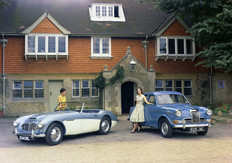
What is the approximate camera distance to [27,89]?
18.7 meters

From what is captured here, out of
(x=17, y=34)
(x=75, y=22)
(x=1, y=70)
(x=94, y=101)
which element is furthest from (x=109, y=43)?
(x=1, y=70)

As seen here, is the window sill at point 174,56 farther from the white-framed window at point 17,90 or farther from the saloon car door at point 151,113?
the white-framed window at point 17,90

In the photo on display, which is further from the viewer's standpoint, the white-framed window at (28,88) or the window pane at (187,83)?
the window pane at (187,83)

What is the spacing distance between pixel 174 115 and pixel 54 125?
4.10 m

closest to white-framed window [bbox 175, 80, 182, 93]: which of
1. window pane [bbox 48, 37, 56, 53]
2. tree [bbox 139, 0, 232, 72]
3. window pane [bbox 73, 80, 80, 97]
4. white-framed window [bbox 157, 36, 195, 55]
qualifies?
white-framed window [bbox 157, 36, 195, 55]

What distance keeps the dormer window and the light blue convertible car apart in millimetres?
12728

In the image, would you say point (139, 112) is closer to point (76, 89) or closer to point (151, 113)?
point (151, 113)

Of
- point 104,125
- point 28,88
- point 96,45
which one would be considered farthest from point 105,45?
point 104,125

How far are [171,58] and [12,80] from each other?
39.6 feet

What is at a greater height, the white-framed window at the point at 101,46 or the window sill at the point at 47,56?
the white-framed window at the point at 101,46

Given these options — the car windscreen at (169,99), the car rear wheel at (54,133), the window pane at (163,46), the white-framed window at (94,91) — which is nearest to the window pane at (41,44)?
the white-framed window at (94,91)

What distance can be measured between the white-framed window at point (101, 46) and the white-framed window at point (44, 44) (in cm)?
214

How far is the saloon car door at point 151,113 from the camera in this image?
997 cm

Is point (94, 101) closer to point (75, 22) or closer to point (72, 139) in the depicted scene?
point (75, 22)
